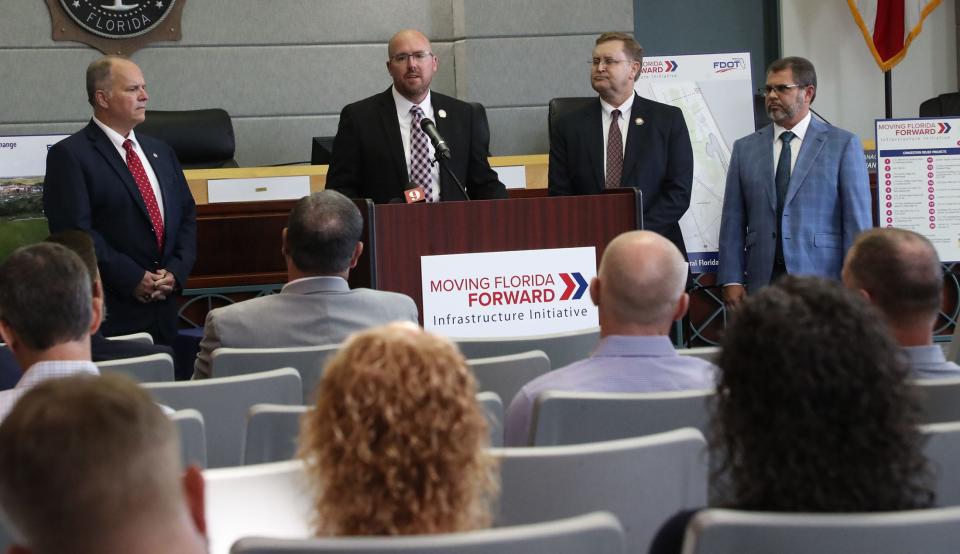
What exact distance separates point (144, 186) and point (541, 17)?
12.2ft

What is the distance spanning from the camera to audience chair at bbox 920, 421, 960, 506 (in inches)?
73.4

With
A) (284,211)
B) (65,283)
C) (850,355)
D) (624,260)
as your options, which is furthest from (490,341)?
(284,211)

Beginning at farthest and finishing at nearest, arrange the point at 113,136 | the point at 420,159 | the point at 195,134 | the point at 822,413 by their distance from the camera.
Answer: the point at 195,134
the point at 420,159
the point at 113,136
the point at 822,413

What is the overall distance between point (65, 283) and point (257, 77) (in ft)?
19.5

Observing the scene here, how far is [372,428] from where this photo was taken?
141 centimetres

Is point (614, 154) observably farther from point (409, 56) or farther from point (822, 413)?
point (822, 413)

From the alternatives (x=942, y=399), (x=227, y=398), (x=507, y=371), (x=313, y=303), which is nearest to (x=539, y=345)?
(x=507, y=371)

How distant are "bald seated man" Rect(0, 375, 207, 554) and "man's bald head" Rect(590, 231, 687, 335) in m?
1.63

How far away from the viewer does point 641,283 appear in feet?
8.38

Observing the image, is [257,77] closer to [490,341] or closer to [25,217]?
[25,217]

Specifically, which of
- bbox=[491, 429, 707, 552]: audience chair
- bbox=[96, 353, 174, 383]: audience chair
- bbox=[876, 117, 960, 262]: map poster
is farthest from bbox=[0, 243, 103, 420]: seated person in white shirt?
bbox=[876, 117, 960, 262]: map poster

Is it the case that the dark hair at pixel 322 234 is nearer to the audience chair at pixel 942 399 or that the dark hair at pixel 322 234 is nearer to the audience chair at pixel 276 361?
the audience chair at pixel 276 361

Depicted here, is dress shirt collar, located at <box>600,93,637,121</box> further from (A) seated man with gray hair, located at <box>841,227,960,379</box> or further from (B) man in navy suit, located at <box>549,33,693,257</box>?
(A) seated man with gray hair, located at <box>841,227,960,379</box>

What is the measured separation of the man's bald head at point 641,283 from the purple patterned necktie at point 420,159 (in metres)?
2.37
